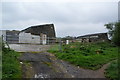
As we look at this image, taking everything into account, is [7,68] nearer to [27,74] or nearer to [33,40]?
[27,74]

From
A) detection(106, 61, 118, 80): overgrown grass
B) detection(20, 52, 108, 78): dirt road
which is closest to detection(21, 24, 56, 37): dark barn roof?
detection(20, 52, 108, 78): dirt road

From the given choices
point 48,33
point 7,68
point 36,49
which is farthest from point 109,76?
point 48,33

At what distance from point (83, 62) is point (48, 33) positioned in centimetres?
1620

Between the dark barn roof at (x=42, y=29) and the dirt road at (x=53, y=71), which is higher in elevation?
the dark barn roof at (x=42, y=29)

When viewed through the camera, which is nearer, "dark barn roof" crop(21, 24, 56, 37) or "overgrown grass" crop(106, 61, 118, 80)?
"overgrown grass" crop(106, 61, 118, 80)

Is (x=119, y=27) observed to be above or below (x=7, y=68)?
above

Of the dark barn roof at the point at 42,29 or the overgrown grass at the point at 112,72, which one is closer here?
the overgrown grass at the point at 112,72

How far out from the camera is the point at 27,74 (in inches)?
275

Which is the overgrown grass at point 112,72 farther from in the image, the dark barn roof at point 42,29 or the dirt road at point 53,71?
the dark barn roof at point 42,29

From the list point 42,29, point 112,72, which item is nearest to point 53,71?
point 112,72

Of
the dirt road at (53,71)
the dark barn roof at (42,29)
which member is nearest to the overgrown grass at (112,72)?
the dirt road at (53,71)

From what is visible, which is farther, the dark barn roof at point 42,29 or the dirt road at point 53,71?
the dark barn roof at point 42,29

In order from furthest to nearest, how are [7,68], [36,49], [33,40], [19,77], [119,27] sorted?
1. [33,40]
2. [119,27]
3. [36,49]
4. [7,68]
5. [19,77]

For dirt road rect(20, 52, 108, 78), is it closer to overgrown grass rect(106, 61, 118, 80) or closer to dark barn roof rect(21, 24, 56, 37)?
overgrown grass rect(106, 61, 118, 80)
